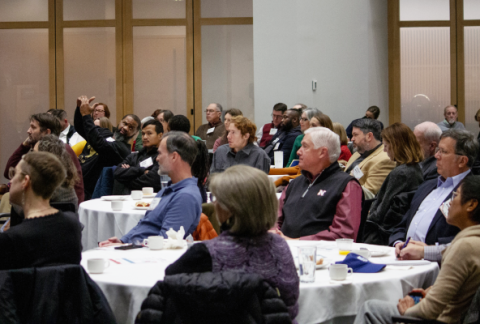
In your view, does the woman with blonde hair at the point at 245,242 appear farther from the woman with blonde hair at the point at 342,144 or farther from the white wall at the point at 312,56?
the white wall at the point at 312,56

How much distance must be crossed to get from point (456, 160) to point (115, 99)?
1010cm

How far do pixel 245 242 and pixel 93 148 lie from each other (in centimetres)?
534

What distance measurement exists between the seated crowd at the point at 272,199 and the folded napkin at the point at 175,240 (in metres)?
0.25

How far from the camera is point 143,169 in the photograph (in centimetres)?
587

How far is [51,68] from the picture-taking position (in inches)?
491

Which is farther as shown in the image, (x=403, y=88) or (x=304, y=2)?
(x=403, y=88)

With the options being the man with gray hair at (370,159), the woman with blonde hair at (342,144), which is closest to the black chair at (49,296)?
the man with gray hair at (370,159)

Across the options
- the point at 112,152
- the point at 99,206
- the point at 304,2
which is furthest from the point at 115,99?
the point at 99,206

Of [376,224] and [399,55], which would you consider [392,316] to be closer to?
[376,224]

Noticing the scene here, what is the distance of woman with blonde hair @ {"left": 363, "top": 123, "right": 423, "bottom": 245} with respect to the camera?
166 inches

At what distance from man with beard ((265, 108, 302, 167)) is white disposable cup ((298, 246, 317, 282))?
Answer: 612 cm

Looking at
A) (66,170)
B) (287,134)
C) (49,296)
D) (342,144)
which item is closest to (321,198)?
(66,170)

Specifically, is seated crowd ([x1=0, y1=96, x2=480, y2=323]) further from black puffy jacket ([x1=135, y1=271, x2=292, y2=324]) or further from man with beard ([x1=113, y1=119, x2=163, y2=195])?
black puffy jacket ([x1=135, y1=271, x2=292, y2=324])

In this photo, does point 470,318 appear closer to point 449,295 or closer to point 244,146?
point 449,295
